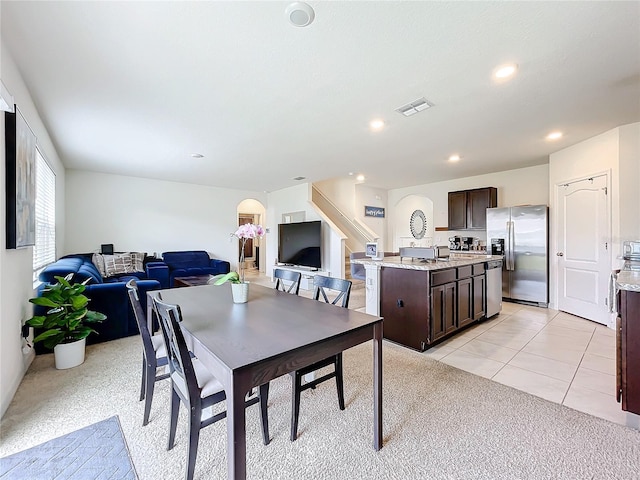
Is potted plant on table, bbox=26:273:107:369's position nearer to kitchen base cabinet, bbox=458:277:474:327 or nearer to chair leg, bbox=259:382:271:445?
chair leg, bbox=259:382:271:445

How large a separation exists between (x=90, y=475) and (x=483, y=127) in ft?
14.5

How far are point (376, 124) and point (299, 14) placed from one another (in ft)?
5.79

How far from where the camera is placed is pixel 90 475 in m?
1.38

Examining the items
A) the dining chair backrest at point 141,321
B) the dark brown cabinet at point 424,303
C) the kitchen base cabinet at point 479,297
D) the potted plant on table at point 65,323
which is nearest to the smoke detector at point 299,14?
the dining chair backrest at point 141,321

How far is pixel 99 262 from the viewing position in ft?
16.5

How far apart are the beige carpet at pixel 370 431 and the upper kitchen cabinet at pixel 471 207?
4.17 m

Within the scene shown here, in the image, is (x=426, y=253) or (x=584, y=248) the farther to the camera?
(x=584, y=248)

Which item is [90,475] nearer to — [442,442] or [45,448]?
[45,448]

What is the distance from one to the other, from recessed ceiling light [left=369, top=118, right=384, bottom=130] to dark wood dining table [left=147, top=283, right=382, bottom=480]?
220 centimetres

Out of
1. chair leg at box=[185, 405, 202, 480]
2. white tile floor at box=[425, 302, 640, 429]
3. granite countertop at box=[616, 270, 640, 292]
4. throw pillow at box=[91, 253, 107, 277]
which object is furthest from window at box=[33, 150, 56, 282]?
granite countertop at box=[616, 270, 640, 292]

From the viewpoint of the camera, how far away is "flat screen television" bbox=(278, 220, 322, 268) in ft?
20.9

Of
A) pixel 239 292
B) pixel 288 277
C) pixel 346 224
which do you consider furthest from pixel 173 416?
pixel 346 224

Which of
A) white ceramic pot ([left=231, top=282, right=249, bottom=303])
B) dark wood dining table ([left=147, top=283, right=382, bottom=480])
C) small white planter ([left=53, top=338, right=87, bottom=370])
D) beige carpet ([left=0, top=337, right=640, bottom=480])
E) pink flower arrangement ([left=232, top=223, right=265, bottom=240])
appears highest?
pink flower arrangement ([left=232, top=223, right=265, bottom=240])

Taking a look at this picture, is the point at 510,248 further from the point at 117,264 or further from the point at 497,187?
the point at 117,264
